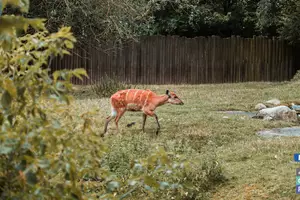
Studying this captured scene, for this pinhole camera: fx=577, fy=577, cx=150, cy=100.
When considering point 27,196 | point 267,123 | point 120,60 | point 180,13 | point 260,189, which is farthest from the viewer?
point 180,13

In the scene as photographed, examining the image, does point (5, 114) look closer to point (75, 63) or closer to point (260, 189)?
point (260, 189)

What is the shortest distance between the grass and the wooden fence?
9.30 meters

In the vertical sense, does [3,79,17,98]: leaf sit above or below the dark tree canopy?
below

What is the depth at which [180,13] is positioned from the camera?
83.7ft

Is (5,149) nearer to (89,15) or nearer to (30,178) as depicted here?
(30,178)

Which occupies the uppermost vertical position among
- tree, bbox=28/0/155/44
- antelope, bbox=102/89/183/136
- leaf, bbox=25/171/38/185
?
tree, bbox=28/0/155/44

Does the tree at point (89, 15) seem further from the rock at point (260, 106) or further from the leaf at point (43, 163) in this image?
the leaf at point (43, 163)

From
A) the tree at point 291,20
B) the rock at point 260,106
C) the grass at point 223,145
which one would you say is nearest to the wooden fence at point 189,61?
the tree at point 291,20

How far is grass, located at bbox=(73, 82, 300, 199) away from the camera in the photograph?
664 cm

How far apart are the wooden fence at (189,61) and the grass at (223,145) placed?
9.30 meters

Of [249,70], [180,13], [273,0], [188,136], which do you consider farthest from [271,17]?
[188,136]

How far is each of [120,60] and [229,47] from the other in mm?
4473

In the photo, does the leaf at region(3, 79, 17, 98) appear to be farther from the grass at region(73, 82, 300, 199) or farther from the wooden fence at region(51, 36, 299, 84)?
the wooden fence at region(51, 36, 299, 84)

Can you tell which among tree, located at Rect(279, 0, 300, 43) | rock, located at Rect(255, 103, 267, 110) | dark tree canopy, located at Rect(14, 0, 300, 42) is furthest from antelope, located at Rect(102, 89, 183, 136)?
tree, located at Rect(279, 0, 300, 43)
